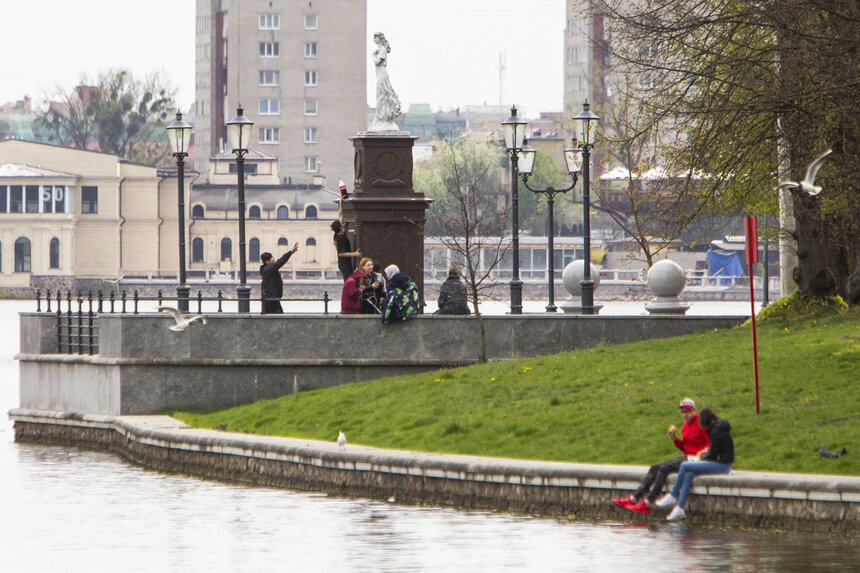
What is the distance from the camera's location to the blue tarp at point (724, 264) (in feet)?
389

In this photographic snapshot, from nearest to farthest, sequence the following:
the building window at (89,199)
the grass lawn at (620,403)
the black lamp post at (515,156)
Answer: the grass lawn at (620,403)
the black lamp post at (515,156)
the building window at (89,199)

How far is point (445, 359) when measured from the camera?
24.2 m

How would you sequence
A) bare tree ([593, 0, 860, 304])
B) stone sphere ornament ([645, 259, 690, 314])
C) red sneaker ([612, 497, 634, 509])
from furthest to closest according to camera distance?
stone sphere ornament ([645, 259, 690, 314])
bare tree ([593, 0, 860, 304])
red sneaker ([612, 497, 634, 509])

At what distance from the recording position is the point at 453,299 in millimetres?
25281

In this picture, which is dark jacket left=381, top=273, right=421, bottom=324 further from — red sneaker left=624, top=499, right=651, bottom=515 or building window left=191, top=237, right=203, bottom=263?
building window left=191, top=237, right=203, bottom=263

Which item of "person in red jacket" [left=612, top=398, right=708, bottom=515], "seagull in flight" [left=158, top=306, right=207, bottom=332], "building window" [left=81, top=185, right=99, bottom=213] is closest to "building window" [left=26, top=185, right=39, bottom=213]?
"building window" [left=81, top=185, right=99, bottom=213]

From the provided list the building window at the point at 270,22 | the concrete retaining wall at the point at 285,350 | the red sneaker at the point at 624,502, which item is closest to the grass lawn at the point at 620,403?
the concrete retaining wall at the point at 285,350

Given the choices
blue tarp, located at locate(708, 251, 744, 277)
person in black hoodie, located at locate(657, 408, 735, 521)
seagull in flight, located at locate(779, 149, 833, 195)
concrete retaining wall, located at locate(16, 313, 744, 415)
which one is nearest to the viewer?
person in black hoodie, located at locate(657, 408, 735, 521)

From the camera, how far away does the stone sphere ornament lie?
87.2 feet

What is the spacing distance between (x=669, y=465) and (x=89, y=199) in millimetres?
114655

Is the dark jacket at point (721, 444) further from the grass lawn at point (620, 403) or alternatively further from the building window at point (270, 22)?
the building window at point (270, 22)

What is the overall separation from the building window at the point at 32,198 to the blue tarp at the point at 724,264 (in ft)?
167

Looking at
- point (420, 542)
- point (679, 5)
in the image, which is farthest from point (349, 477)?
point (679, 5)

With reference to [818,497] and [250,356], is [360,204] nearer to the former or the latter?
[250,356]
